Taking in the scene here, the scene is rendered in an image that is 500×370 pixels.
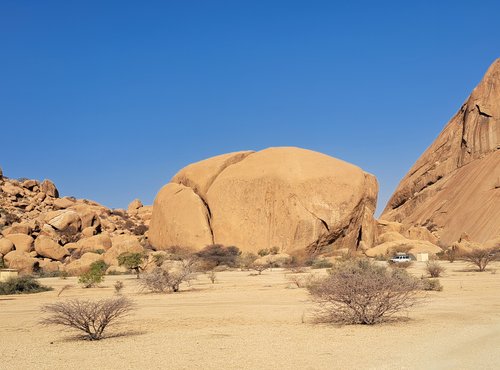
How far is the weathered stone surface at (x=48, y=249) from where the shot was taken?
1922 inches

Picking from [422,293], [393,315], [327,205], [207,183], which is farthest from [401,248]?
[393,315]

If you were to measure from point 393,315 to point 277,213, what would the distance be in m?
35.0

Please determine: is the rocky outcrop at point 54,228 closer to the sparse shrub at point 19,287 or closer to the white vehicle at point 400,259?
the sparse shrub at point 19,287

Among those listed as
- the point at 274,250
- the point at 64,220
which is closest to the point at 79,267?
the point at 274,250

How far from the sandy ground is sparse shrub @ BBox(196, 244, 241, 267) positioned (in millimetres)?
25491

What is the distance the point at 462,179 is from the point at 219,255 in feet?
122

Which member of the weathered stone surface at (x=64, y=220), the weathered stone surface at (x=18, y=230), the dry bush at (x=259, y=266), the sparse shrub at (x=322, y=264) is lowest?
the sparse shrub at (x=322, y=264)

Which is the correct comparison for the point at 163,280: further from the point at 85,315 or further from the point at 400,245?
the point at 400,245

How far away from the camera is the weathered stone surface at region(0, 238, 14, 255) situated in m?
44.8

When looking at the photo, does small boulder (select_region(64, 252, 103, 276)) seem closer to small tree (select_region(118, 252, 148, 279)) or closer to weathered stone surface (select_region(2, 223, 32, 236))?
small tree (select_region(118, 252, 148, 279))

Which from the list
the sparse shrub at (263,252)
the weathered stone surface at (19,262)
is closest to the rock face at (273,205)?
the sparse shrub at (263,252)

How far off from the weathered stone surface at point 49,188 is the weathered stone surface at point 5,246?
3369 centimetres

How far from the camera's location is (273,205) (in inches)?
1943

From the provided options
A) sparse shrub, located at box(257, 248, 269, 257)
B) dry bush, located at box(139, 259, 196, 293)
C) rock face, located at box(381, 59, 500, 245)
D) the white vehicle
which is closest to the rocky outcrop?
sparse shrub, located at box(257, 248, 269, 257)
